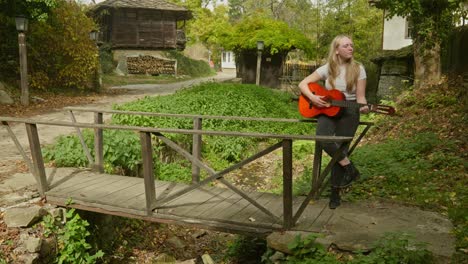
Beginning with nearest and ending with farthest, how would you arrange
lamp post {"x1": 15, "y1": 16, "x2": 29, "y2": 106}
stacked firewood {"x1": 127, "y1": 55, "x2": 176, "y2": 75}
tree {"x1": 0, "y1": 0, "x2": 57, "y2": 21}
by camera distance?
lamp post {"x1": 15, "y1": 16, "x2": 29, "y2": 106}
tree {"x1": 0, "y1": 0, "x2": 57, "y2": 21}
stacked firewood {"x1": 127, "y1": 55, "x2": 176, "y2": 75}

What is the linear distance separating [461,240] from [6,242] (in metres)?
4.98

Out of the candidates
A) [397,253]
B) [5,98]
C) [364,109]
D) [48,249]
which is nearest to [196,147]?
[48,249]

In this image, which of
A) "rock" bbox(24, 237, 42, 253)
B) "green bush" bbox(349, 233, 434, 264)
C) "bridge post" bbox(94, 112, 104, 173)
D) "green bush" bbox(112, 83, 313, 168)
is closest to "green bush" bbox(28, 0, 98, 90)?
"green bush" bbox(112, 83, 313, 168)

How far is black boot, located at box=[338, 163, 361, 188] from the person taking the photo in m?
4.71

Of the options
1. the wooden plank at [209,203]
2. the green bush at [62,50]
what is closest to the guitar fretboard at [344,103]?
the wooden plank at [209,203]

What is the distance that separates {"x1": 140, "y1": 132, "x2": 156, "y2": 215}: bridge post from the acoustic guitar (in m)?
1.81

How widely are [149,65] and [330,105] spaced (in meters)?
32.0

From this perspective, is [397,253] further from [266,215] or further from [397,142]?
[397,142]

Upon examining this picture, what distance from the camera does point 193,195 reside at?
5.77 metres

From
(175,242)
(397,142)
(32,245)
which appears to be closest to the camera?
(32,245)

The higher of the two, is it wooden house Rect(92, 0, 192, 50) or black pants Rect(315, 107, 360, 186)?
Result: wooden house Rect(92, 0, 192, 50)

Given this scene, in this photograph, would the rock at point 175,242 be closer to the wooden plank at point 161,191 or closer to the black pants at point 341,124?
the wooden plank at point 161,191

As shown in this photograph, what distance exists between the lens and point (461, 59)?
1335 cm

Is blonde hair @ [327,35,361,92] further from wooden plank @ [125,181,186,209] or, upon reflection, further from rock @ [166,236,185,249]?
rock @ [166,236,185,249]
